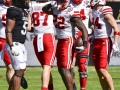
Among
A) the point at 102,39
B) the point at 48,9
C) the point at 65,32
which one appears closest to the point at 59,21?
the point at 65,32

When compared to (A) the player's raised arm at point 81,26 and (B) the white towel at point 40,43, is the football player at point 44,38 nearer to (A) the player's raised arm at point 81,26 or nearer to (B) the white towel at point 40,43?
(B) the white towel at point 40,43

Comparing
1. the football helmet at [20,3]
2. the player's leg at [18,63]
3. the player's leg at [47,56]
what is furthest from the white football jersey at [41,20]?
the player's leg at [18,63]

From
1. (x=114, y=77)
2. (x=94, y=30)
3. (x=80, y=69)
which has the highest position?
(x=94, y=30)

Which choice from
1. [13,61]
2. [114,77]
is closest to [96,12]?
[13,61]

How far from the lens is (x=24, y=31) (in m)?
11.7

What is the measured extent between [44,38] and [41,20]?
0.34 metres

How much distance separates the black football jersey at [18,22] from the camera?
11.4 metres

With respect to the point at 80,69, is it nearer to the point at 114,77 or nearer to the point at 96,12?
the point at 96,12

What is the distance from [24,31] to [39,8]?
101 cm

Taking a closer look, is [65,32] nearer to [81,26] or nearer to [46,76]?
[81,26]

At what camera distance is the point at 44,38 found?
12.5 metres

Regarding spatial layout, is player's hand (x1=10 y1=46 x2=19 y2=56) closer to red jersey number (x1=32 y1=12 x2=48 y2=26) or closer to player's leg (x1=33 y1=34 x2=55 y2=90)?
player's leg (x1=33 y1=34 x2=55 y2=90)

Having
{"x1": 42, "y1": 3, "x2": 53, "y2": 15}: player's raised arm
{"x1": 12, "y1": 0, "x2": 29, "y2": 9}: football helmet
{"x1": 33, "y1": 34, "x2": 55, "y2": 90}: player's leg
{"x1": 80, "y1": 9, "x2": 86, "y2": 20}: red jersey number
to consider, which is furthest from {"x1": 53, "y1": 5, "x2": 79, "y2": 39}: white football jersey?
{"x1": 80, "y1": 9, "x2": 86, "y2": 20}: red jersey number

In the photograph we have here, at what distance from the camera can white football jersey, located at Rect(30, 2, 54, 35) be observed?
12.5 metres
